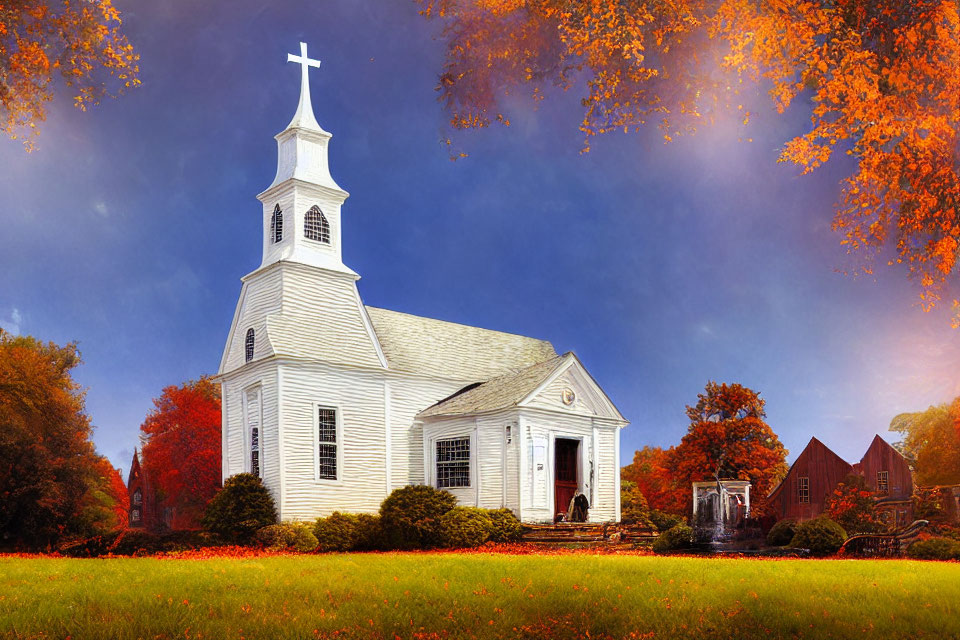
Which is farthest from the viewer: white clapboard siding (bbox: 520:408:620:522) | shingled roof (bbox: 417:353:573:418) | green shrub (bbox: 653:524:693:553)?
shingled roof (bbox: 417:353:573:418)

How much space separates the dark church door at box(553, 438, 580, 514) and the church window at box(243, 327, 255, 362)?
9.59 metres

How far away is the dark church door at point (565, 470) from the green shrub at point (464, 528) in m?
4.56

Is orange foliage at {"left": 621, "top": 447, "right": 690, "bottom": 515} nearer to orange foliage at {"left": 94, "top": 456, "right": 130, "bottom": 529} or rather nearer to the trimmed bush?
the trimmed bush

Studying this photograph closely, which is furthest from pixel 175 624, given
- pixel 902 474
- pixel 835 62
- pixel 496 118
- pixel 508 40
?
pixel 902 474

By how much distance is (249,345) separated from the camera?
27.1m

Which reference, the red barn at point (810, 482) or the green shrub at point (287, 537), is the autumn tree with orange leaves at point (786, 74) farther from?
the red barn at point (810, 482)

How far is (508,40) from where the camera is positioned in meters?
12.0

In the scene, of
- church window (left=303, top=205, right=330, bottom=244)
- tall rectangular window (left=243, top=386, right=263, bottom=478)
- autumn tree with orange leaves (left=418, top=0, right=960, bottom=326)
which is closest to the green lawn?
autumn tree with orange leaves (left=418, top=0, right=960, bottom=326)

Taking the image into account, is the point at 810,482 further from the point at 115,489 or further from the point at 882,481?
the point at 115,489

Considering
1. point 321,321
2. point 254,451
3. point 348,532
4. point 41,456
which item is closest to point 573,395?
point 321,321

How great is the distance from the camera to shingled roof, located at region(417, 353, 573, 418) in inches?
1019

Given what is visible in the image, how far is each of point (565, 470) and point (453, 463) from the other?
3503 mm

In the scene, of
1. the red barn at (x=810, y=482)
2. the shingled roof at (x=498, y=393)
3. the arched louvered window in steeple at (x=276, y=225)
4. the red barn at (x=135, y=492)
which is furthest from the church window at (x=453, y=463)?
the red barn at (x=135, y=492)

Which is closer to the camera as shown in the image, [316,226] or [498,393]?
[498,393]
